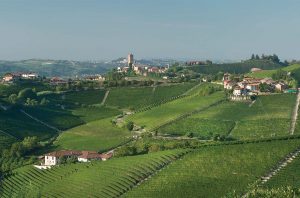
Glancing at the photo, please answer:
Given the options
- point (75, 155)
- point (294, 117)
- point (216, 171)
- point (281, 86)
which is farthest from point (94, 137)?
point (281, 86)

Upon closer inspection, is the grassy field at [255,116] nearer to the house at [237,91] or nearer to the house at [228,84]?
the house at [237,91]

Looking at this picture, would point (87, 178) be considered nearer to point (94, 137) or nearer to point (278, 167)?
point (278, 167)

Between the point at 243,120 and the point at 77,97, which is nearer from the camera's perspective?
the point at 243,120

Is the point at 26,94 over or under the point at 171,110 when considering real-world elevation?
over

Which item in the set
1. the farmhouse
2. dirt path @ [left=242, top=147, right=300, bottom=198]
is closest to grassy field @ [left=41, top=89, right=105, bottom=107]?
the farmhouse

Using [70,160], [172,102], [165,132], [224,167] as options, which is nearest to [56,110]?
[172,102]

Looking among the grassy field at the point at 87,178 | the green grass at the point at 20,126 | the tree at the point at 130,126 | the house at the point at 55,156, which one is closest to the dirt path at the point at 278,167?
the grassy field at the point at 87,178

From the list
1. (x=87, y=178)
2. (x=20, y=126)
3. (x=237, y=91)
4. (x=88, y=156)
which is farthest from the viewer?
(x=237, y=91)
